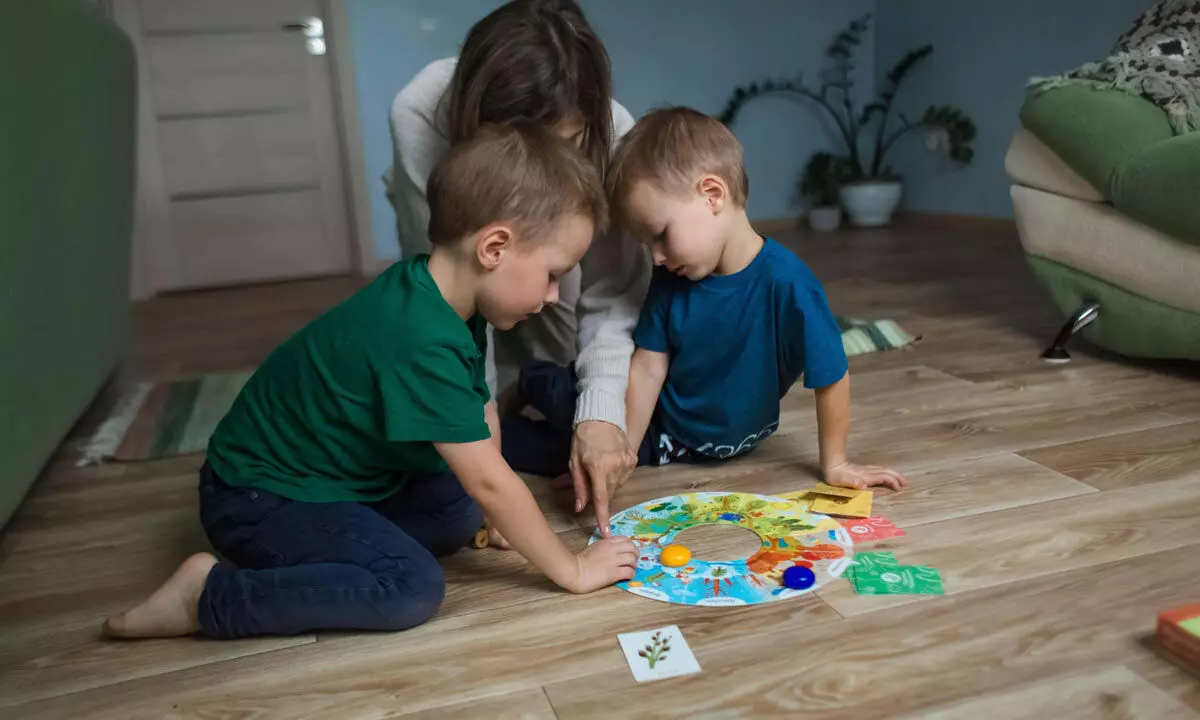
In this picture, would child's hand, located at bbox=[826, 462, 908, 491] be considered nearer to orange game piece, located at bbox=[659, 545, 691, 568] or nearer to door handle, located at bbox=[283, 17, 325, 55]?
orange game piece, located at bbox=[659, 545, 691, 568]

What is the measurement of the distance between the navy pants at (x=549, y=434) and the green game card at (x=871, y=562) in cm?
41

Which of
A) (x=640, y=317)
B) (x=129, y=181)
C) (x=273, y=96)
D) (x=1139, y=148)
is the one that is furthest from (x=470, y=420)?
(x=273, y=96)

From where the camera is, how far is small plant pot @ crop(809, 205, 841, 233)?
408 cm

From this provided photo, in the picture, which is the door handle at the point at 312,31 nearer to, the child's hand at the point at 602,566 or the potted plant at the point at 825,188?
the potted plant at the point at 825,188

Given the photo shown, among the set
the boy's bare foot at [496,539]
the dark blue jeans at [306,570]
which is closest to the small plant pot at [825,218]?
the boy's bare foot at [496,539]

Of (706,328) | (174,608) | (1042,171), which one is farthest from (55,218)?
(1042,171)

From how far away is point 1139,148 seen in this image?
1572 mm

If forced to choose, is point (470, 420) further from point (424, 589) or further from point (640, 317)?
point (640, 317)

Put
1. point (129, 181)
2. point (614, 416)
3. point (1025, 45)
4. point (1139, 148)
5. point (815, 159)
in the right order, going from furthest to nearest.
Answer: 1. point (815, 159)
2. point (1025, 45)
3. point (129, 181)
4. point (1139, 148)
5. point (614, 416)

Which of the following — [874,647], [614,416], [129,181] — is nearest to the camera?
[874,647]

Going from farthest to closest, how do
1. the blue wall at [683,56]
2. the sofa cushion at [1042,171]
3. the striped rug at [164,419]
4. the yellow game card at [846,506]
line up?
the blue wall at [683,56] < the sofa cushion at [1042,171] < the striped rug at [164,419] < the yellow game card at [846,506]

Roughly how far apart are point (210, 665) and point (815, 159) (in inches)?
145

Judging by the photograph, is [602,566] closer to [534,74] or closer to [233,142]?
[534,74]

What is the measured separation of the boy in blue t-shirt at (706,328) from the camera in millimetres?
1112
